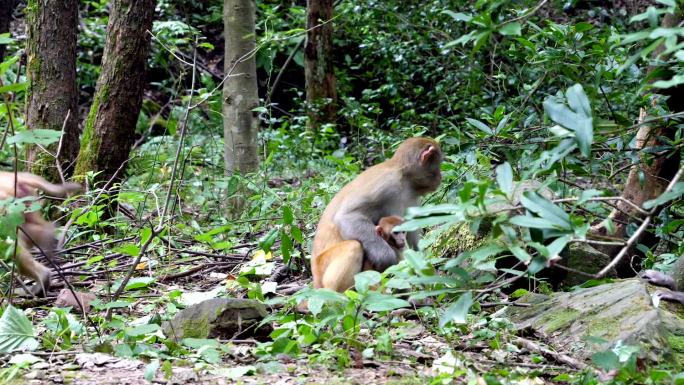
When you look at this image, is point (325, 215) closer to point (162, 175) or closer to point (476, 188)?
point (476, 188)

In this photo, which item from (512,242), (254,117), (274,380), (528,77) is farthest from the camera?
(528,77)

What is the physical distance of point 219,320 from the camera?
13.4 feet

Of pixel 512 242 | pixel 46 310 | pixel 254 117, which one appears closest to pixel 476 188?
pixel 512 242

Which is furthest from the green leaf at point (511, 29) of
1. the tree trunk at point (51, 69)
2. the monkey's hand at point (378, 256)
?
the tree trunk at point (51, 69)

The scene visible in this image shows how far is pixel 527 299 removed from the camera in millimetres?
4742

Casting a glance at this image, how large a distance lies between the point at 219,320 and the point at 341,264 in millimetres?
1152

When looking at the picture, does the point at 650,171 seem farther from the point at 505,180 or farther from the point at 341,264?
the point at 505,180

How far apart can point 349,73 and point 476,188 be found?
12.8 meters

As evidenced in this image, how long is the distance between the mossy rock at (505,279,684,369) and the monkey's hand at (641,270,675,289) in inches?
3.4

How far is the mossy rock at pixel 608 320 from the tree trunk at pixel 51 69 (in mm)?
4846

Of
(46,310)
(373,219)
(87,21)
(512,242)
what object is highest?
(87,21)

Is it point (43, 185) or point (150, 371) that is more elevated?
point (43, 185)

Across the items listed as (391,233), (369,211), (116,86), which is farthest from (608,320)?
(116,86)

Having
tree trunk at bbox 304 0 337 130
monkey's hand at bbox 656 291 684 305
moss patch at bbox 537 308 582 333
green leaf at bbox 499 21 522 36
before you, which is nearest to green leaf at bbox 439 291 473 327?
green leaf at bbox 499 21 522 36
